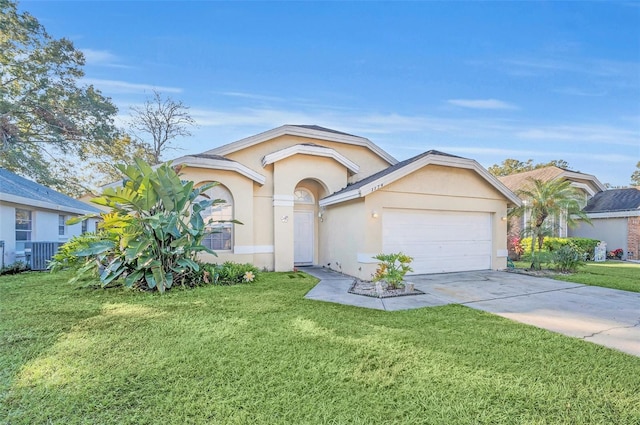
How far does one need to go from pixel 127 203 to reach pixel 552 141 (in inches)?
946

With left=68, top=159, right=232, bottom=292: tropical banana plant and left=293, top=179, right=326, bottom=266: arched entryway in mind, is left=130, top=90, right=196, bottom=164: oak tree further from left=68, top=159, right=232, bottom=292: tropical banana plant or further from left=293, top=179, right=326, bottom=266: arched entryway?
left=68, top=159, right=232, bottom=292: tropical banana plant

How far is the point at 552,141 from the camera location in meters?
19.6

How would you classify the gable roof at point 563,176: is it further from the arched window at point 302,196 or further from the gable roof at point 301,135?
the arched window at point 302,196

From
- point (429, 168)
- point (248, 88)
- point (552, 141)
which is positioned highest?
point (248, 88)

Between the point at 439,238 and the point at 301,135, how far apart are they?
763 cm

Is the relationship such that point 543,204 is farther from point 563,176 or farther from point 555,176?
point 555,176

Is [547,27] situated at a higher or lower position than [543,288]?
higher

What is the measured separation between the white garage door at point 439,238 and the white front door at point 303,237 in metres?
4.27

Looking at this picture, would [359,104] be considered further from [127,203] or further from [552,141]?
[552,141]

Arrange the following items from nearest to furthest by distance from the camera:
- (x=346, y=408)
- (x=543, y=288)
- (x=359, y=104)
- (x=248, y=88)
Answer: (x=346, y=408) → (x=543, y=288) → (x=248, y=88) → (x=359, y=104)

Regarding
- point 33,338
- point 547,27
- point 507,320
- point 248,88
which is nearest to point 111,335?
point 33,338

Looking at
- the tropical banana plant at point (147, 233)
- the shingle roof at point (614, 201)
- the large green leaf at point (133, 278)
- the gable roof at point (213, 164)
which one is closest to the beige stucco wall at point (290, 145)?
the gable roof at point (213, 164)

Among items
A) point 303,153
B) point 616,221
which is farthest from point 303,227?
point 616,221

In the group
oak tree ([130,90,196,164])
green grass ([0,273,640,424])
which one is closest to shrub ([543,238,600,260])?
green grass ([0,273,640,424])
